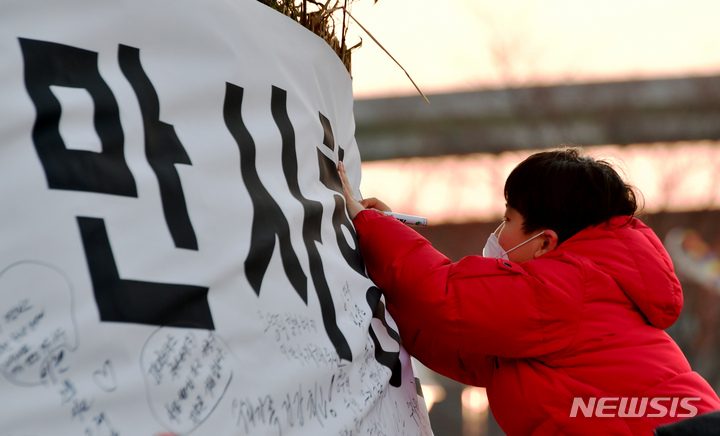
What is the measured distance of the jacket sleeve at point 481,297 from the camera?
3.44ft

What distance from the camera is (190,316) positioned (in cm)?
63

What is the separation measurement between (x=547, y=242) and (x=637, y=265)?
167mm

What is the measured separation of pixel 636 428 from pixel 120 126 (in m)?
0.87

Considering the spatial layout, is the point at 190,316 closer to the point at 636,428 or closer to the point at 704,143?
the point at 636,428

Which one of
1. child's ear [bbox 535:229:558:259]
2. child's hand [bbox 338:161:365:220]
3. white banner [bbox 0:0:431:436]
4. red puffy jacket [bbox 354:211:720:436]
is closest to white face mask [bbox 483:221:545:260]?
child's ear [bbox 535:229:558:259]

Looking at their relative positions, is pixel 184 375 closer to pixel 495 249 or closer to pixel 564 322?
pixel 564 322

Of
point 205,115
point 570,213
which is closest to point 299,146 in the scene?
point 205,115

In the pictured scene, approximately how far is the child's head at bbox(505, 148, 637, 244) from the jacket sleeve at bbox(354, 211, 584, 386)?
0.13 m

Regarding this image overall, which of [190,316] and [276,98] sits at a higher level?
[276,98]

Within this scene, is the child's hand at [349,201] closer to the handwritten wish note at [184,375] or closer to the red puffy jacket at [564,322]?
the red puffy jacket at [564,322]

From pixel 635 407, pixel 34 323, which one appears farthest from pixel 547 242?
pixel 34 323

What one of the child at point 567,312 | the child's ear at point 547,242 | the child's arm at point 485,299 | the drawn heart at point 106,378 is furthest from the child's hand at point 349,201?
the drawn heart at point 106,378

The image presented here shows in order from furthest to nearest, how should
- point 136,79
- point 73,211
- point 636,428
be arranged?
1. point 636,428
2. point 136,79
3. point 73,211

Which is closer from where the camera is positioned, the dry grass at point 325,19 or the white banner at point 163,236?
the white banner at point 163,236
